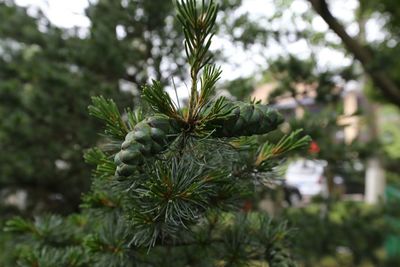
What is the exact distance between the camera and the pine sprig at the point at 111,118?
0.84 metres

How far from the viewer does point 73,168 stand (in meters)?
2.94

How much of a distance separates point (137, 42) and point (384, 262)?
10.2 feet

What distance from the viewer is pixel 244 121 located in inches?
32.6

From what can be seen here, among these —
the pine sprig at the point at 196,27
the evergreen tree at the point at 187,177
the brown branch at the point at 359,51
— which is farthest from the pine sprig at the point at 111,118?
the brown branch at the point at 359,51

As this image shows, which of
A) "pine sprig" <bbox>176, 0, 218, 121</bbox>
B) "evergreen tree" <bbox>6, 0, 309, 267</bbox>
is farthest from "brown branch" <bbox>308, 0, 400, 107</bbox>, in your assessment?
"pine sprig" <bbox>176, 0, 218, 121</bbox>

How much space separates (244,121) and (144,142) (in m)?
0.20

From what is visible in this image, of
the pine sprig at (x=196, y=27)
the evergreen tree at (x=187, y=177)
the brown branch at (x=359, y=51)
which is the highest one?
the brown branch at (x=359, y=51)

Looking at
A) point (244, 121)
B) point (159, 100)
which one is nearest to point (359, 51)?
point (244, 121)

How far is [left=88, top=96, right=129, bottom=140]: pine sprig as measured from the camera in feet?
2.77

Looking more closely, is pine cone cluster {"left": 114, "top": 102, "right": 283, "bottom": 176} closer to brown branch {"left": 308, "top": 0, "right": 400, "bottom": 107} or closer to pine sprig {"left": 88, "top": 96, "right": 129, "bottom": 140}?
pine sprig {"left": 88, "top": 96, "right": 129, "bottom": 140}

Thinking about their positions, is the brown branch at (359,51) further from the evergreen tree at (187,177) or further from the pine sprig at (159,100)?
the pine sprig at (159,100)

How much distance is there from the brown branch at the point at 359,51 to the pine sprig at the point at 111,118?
1613 millimetres

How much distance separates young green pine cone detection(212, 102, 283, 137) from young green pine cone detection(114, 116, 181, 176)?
0.09 metres

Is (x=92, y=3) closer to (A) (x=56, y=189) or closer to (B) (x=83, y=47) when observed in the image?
(B) (x=83, y=47)
